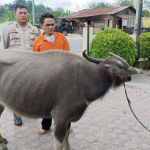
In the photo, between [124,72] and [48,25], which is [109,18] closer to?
[48,25]

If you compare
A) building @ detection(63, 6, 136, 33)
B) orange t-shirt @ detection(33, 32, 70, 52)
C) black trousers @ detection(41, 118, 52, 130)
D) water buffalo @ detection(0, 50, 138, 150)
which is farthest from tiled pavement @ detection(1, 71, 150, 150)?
building @ detection(63, 6, 136, 33)

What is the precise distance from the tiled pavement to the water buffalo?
64cm

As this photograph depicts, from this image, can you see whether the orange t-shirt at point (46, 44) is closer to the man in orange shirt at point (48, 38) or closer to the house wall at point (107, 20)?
the man in orange shirt at point (48, 38)

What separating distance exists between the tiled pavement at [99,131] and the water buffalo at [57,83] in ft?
2.08

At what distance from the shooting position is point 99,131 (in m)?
3.47

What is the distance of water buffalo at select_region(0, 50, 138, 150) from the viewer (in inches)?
88.4

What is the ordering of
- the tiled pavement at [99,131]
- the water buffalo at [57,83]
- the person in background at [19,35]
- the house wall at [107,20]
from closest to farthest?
the water buffalo at [57,83]
the tiled pavement at [99,131]
the person in background at [19,35]
the house wall at [107,20]

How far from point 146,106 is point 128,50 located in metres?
2.55

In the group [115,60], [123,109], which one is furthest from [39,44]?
[123,109]

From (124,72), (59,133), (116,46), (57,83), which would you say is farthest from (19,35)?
(116,46)

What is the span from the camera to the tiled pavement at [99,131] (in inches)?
121

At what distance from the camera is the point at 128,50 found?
6.54 meters

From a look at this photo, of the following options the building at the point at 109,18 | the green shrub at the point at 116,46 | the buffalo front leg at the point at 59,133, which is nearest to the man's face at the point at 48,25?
the buffalo front leg at the point at 59,133

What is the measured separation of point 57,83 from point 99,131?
64.9 inches
